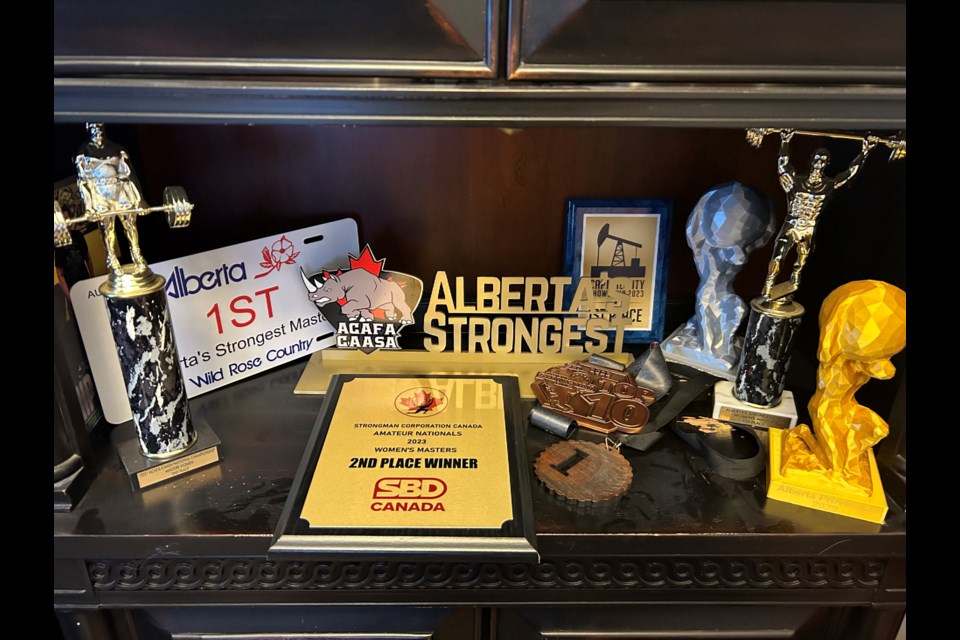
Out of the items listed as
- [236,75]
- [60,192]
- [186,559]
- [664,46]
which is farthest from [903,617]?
[60,192]

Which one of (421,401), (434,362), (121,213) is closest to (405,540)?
(421,401)

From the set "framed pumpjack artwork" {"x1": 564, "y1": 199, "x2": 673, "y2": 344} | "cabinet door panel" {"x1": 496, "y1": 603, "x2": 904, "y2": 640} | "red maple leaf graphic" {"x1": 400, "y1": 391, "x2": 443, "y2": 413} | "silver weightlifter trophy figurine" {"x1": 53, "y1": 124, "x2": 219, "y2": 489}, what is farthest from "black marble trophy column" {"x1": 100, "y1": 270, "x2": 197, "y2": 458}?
"framed pumpjack artwork" {"x1": 564, "y1": 199, "x2": 673, "y2": 344}

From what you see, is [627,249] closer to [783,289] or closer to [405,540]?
[783,289]

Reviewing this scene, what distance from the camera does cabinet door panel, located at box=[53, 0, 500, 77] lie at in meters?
0.58

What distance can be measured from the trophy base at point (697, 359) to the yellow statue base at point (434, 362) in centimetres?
7

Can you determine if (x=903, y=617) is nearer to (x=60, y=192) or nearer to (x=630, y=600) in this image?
(x=630, y=600)

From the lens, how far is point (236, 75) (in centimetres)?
61

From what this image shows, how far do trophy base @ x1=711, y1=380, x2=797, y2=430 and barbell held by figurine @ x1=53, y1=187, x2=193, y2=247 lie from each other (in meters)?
0.78

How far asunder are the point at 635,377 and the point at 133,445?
0.73 metres

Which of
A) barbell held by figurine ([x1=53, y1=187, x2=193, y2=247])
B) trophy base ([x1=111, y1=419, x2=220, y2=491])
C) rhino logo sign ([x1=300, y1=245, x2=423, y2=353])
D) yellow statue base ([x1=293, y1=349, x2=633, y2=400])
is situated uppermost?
barbell held by figurine ([x1=53, y1=187, x2=193, y2=247])

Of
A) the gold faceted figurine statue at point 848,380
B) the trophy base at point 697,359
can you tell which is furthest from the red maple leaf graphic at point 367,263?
the gold faceted figurine statue at point 848,380

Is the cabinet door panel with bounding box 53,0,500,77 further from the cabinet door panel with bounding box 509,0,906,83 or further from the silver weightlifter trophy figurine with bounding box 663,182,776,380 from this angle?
the silver weightlifter trophy figurine with bounding box 663,182,776,380

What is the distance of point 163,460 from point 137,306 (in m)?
0.21

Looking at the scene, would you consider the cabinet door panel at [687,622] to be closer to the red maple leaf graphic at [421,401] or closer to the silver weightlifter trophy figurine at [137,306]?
the red maple leaf graphic at [421,401]
